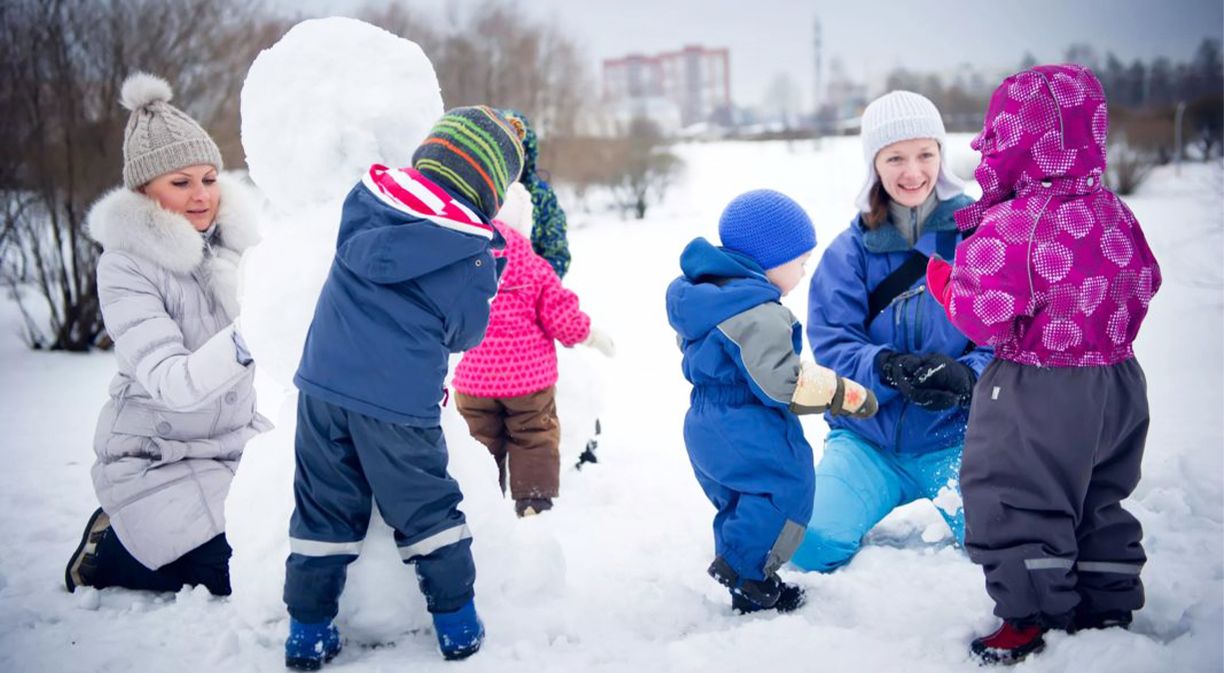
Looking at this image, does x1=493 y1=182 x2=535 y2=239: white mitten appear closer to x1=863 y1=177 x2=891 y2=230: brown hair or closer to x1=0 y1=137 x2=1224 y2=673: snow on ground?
x1=0 y1=137 x2=1224 y2=673: snow on ground

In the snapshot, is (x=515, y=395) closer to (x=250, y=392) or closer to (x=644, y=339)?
(x=250, y=392)

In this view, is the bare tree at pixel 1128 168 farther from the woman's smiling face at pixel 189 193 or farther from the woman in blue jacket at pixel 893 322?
the woman's smiling face at pixel 189 193

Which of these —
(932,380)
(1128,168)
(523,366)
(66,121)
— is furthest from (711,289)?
(1128,168)

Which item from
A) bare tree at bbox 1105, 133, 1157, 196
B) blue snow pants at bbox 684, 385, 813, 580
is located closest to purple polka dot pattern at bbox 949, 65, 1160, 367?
blue snow pants at bbox 684, 385, 813, 580

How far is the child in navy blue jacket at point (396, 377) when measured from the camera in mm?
1979

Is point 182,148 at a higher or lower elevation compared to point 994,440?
higher

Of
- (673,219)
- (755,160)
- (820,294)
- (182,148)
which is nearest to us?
(182,148)

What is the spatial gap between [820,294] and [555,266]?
158 centimetres

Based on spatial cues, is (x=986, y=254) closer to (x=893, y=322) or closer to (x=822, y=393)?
(x=822, y=393)

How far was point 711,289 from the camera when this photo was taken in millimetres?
2342

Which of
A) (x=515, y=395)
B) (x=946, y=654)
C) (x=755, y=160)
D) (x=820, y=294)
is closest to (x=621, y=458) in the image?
(x=515, y=395)

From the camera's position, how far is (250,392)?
9.68ft

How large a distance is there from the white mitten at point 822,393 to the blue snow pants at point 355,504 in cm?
102

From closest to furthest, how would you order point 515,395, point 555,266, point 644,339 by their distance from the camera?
point 515,395 < point 555,266 < point 644,339
